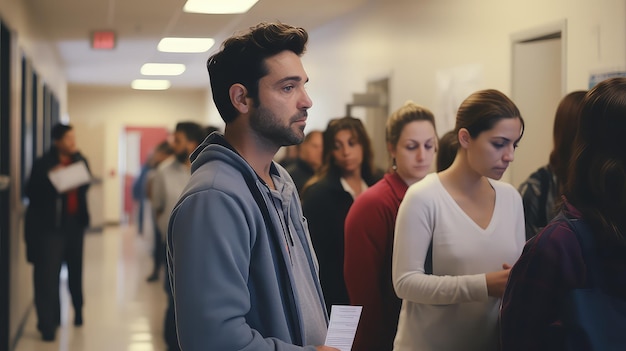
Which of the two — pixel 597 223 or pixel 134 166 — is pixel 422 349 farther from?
pixel 134 166

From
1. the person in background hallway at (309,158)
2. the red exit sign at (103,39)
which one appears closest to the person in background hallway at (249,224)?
the person in background hallway at (309,158)

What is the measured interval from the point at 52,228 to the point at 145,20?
310 centimetres

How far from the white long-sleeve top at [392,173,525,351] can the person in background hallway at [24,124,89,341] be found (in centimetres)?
475

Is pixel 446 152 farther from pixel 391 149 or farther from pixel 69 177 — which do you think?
pixel 69 177

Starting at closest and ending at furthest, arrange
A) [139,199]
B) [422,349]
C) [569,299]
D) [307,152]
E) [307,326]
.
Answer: [569,299] → [307,326] → [422,349] → [307,152] → [139,199]

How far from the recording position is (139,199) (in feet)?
51.5

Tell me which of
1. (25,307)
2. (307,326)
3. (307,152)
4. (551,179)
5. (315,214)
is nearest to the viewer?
(307,326)

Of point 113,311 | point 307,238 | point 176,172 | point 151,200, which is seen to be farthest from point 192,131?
point 307,238

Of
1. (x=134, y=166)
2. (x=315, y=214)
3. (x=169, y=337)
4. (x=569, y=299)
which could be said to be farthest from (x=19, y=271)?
(x=134, y=166)

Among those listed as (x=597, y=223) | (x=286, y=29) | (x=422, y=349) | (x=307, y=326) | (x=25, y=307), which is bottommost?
(x=25, y=307)

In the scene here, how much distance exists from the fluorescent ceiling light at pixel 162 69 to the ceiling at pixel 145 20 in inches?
34.4

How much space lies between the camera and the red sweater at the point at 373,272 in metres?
3.11

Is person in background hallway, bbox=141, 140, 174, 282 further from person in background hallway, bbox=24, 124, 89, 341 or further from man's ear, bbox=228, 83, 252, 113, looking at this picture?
man's ear, bbox=228, 83, 252, 113

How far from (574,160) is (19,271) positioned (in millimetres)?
6005
